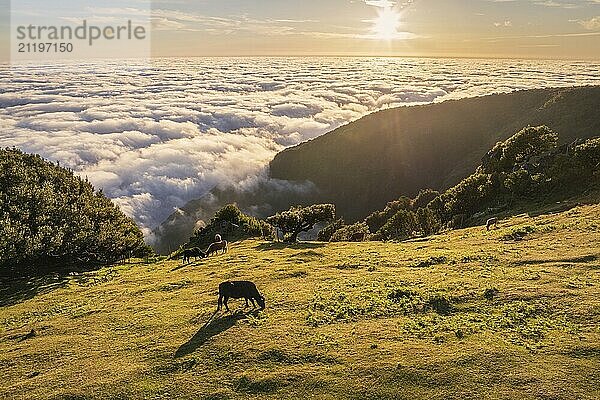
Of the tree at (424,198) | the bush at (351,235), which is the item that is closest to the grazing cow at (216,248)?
the bush at (351,235)

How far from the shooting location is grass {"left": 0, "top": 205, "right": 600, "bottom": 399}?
15.8m

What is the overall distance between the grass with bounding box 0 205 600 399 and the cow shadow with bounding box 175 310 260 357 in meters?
0.11

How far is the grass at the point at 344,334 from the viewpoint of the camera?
15750 mm

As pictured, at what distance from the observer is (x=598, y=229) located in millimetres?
36281

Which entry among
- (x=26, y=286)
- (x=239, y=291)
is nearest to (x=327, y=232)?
(x=26, y=286)

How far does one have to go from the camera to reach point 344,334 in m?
20.2

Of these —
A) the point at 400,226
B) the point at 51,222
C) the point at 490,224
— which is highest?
the point at 490,224

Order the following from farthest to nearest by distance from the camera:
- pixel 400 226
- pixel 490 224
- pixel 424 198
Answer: pixel 424 198 → pixel 400 226 → pixel 490 224

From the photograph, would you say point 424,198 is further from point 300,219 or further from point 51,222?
point 51,222

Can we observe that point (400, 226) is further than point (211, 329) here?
Yes

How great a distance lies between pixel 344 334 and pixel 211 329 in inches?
270

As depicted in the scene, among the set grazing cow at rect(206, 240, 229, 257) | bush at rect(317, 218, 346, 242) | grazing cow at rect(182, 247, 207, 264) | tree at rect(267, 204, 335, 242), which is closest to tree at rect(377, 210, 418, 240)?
bush at rect(317, 218, 346, 242)

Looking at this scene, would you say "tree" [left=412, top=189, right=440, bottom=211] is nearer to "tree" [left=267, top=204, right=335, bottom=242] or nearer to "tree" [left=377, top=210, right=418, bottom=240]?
"tree" [left=377, top=210, right=418, bottom=240]

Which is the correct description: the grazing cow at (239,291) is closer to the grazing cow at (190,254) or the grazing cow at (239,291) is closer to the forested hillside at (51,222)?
the grazing cow at (190,254)
